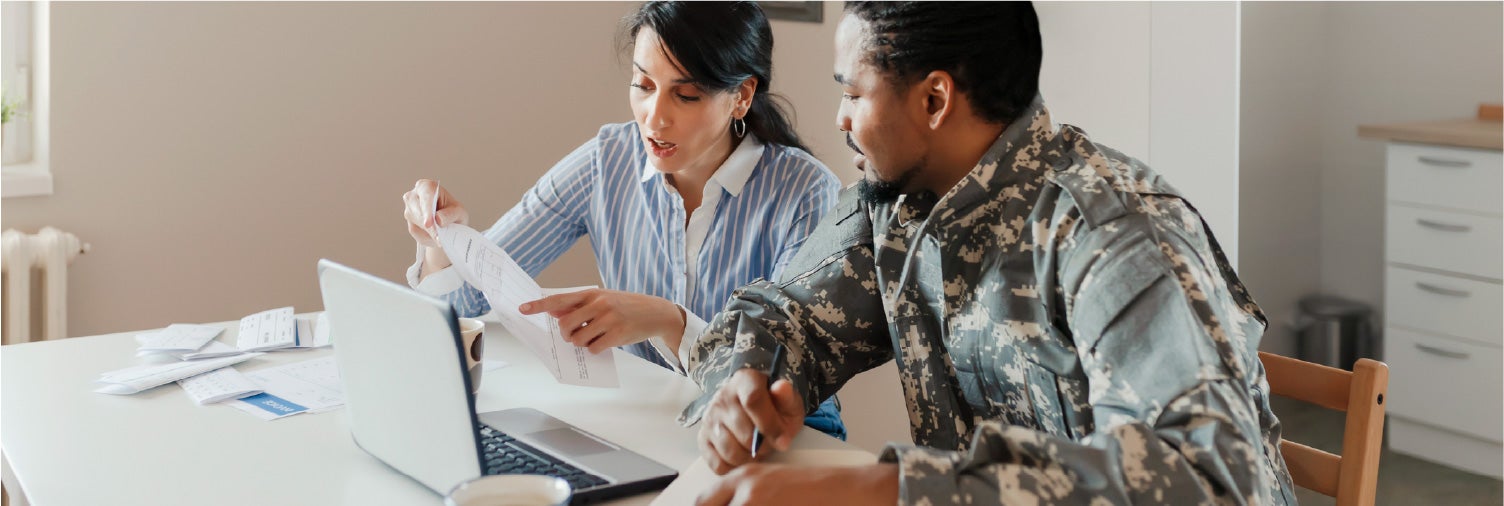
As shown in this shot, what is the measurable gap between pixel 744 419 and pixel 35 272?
5.99 feet

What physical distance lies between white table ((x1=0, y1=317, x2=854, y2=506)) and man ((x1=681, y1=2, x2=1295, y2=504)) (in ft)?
0.37

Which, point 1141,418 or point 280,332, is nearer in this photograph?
point 1141,418

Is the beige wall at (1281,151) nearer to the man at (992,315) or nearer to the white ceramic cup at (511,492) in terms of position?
the man at (992,315)

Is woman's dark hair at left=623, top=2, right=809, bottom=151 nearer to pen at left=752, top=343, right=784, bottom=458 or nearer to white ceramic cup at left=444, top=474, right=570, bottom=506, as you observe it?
pen at left=752, top=343, right=784, bottom=458

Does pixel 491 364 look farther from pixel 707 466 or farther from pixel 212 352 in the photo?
pixel 707 466

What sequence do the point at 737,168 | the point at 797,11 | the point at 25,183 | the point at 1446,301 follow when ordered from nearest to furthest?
1. the point at 737,168
2. the point at 25,183
3. the point at 1446,301
4. the point at 797,11

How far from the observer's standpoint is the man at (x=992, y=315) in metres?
0.86

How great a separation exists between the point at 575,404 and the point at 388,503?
327 mm

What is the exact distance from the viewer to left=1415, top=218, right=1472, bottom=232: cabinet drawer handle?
2.59 m

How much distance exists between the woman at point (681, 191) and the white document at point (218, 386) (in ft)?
0.97

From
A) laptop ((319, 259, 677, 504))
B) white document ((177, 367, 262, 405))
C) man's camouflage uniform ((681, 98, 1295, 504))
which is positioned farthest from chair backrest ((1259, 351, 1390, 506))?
white document ((177, 367, 262, 405))

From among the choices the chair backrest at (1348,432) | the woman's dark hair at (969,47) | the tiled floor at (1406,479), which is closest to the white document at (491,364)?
the woman's dark hair at (969,47)

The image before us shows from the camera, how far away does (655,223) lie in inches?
73.5

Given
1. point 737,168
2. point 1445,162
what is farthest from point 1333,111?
point 737,168
